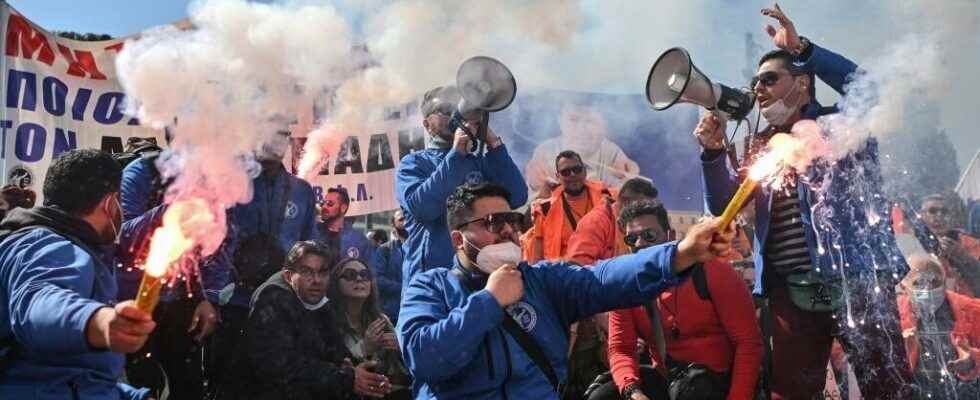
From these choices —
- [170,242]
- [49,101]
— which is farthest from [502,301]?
[49,101]

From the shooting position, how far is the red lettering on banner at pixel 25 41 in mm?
8219

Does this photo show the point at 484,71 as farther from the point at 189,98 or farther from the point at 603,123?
the point at 603,123

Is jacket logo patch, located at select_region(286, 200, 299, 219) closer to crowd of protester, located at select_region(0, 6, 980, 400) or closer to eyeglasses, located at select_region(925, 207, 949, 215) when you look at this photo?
crowd of protester, located at select_region(0, 6, 980, 400)

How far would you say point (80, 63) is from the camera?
27.9 feet

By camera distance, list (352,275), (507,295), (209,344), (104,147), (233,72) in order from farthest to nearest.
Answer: (104,147) → (352,275) → (209,344) → (233,72) → (507,295)

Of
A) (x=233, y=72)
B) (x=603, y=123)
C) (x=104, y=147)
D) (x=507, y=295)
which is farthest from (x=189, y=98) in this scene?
(x=603, y=123)

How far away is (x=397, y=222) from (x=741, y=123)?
16.6ft

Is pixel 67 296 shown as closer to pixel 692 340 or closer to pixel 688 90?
pixel 688 90

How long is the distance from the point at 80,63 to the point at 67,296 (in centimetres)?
662

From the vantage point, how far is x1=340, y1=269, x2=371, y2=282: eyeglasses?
21.9 feet

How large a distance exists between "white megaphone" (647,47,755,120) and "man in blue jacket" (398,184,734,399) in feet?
4.12

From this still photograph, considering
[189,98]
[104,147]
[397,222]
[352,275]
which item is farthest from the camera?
[397,222]

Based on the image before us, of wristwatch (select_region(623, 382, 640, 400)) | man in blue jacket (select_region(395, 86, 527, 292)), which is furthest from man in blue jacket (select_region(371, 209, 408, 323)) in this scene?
wristwatch (select_region(623, 382, 640, 400))

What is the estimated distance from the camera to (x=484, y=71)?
15.4ft
